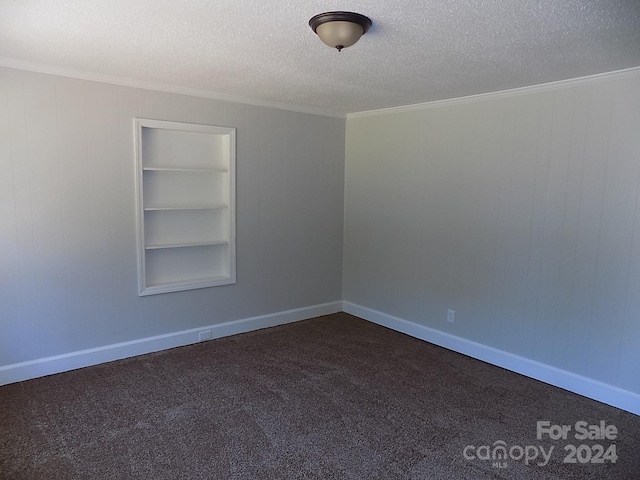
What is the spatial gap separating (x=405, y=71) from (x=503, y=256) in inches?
68.1

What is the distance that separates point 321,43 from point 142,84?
1.84 m

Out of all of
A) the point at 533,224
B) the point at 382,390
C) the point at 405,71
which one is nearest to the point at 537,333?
the point at 533,224

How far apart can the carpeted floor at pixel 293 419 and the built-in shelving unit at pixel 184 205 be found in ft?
2.53

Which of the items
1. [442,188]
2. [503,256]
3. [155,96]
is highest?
[155,96]

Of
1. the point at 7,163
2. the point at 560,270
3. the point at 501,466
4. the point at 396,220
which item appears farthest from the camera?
the point at 396,220

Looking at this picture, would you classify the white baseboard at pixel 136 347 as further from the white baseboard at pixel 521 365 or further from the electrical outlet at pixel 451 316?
the electrical outlet at pixel 451 316

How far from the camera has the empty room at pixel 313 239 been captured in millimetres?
2441

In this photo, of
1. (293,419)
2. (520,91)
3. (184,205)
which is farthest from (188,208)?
(520,91)

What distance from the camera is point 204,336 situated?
4.30m

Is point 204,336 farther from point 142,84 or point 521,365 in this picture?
point 521,365

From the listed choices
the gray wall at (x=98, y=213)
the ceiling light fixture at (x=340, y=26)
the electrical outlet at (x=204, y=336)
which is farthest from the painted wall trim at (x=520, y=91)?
the electrical outlet at (x=204, y=336)

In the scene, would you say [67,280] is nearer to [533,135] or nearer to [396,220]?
[396,220]

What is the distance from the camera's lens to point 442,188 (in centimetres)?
422

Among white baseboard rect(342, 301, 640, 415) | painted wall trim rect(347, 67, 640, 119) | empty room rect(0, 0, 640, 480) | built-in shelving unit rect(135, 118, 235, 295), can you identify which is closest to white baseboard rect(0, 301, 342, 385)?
empty room rect(0, 0, 640, 480)
